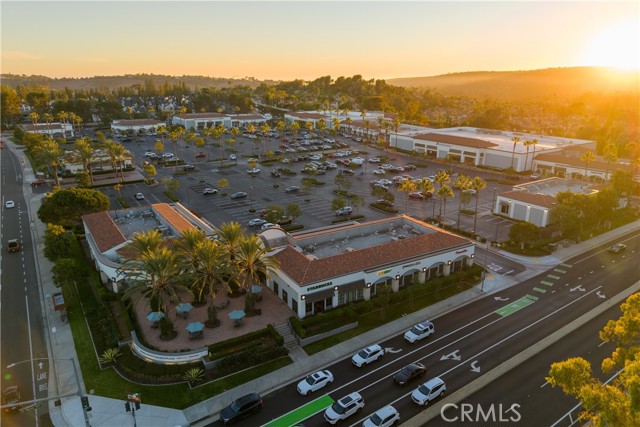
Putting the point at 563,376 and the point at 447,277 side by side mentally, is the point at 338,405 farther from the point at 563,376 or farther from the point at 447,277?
the point at 447,277

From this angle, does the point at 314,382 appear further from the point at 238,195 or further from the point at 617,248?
the point at 238,195

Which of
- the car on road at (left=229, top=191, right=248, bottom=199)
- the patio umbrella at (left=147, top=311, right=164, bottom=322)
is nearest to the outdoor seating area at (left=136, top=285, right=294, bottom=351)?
the patio umbrella at (left=147, top=311, right=164, bottom=322)

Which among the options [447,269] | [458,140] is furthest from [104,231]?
[458,140]

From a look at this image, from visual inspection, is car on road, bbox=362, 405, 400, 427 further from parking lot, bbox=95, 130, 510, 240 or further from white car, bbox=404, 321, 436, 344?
parking lot, bbox=95, 130, 510, 240

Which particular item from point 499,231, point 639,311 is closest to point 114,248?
point 639,311

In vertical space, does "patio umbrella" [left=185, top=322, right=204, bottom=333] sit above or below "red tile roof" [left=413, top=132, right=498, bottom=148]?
below

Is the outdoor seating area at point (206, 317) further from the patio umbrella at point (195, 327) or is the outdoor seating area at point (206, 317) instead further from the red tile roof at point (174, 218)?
the red tile roof at point (174, 218)
